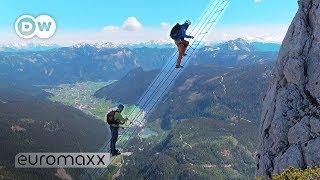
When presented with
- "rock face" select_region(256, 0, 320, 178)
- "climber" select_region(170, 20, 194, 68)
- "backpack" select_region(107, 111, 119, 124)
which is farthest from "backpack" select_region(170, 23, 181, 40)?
"rock face" select_region(256, 0, 320, 178)

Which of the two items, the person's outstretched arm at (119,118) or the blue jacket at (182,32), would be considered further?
the blue jacket at (182,32)

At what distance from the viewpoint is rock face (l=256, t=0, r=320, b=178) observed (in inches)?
1932

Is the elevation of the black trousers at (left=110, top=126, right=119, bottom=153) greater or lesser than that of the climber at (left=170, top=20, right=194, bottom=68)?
lesser

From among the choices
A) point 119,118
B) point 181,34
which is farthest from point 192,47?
point 119,118

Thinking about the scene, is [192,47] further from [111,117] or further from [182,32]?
[111,117]

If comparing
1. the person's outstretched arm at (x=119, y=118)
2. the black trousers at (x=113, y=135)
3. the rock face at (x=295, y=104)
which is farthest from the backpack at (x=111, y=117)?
the rock face at (x=295, y=104)

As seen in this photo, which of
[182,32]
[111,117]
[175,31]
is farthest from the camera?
[175,31]

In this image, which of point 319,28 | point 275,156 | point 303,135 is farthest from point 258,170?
point 319,28

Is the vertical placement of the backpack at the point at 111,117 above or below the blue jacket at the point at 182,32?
below

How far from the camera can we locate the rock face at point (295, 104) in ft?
161

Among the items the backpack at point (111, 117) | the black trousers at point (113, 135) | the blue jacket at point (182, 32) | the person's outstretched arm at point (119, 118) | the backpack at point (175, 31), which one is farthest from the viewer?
the backpack at point (175, 31)

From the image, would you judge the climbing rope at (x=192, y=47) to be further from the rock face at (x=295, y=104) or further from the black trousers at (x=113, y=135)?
the rock face at (x=295, y=104)

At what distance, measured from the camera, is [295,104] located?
54125 mm

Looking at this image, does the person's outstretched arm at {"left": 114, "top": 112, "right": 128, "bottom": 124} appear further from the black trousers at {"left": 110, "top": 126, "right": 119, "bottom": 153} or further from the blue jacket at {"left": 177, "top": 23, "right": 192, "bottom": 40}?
the blue jacket at {"left": 177, "top": 23, "right": 192, "bottom": 40}
